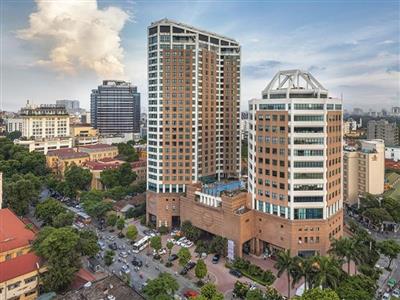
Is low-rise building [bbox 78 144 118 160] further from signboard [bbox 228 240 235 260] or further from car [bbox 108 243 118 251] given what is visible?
signboard [bbox 228 240 235 260]

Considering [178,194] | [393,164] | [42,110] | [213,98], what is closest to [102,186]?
[178,194]

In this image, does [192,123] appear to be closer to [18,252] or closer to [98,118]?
[18,252]

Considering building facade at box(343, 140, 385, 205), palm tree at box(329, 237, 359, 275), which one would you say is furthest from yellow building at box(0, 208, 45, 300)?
building facade at box(343, 140, 385, 205)

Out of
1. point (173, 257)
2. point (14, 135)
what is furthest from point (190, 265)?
point (14, 135)

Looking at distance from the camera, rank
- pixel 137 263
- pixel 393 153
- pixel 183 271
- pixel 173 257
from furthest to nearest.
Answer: pixel 393 153, pixel 173 257, pixel 137 263, pixel 183 271

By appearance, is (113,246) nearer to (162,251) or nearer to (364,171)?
(162,251)

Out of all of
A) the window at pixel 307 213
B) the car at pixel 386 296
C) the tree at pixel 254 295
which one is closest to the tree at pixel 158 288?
the tree at pixel 254 295
